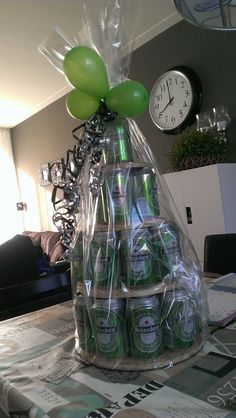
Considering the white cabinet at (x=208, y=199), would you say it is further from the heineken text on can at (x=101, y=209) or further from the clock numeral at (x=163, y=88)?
the heineken text on can at (x=101, y=209)

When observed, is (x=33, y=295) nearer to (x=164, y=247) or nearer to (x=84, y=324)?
(x=84, y=324)

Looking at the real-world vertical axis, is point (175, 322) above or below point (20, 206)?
below

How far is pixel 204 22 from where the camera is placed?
1.16 metres

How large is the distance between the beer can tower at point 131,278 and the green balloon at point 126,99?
34 mm

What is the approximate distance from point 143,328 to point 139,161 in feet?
1.23

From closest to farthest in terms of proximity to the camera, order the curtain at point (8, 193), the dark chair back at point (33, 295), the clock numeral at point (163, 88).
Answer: the dark chair back at point (33, 295)
the clock numeral at point (163, 88)
the curtain at point (8, 193)

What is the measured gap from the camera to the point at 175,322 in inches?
28.5

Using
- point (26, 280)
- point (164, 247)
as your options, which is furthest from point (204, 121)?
point (164, 247)

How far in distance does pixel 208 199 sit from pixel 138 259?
64.5 inches

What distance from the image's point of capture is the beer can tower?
2.31ft

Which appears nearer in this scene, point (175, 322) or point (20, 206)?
point (175, 322)

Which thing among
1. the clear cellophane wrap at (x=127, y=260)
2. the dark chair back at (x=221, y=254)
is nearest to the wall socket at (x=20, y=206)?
the dark chair back at (x=221, y=254)

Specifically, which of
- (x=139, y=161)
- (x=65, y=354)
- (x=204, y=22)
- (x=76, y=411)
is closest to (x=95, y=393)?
(x=76, y=411)

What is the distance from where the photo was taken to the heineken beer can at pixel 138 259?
0.72 meters
